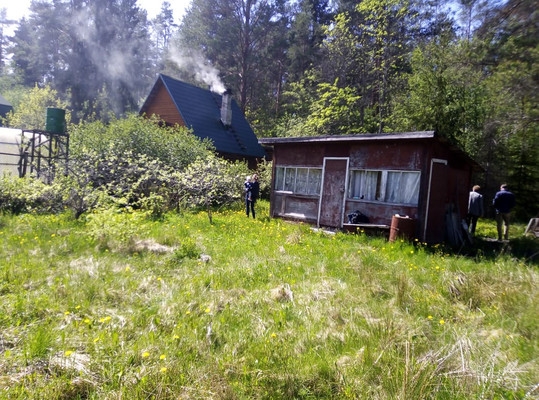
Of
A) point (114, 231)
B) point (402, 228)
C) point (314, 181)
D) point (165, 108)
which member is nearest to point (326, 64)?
point (165, 108)

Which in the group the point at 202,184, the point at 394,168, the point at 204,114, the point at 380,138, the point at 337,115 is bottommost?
the point at 202,184

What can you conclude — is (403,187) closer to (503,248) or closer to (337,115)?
(503,248)

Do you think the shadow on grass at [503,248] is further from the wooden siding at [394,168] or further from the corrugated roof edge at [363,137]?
the corrugated roof edge at [363,137]

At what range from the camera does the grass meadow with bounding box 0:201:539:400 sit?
9.41ft

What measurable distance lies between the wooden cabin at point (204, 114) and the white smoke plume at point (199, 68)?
6.03 metres

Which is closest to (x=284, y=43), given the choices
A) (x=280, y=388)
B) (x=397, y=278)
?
(x=397, y=278)

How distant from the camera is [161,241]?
25.7 ft

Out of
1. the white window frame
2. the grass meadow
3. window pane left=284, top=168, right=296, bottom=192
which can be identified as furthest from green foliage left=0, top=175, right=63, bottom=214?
window pane left=284, top=168, right=296, bottom=192

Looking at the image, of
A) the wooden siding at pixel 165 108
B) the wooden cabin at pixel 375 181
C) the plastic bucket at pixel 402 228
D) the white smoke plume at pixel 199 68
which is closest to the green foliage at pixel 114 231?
the plastic bucket at pixel 402 228

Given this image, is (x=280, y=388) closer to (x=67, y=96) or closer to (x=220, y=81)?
(x=220, y=81)

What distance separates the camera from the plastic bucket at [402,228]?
9555 millimetres

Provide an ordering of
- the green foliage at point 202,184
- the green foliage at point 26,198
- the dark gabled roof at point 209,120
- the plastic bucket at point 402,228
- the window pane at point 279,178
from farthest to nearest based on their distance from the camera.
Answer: the dark gabled roof at point 209,120, the window pane at point 279,178, the green foliage at point 202,184, the green foliage at point 26,198, the plastic bucket at point 402,228

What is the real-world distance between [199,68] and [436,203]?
26344 mm

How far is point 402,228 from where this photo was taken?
9586mm
